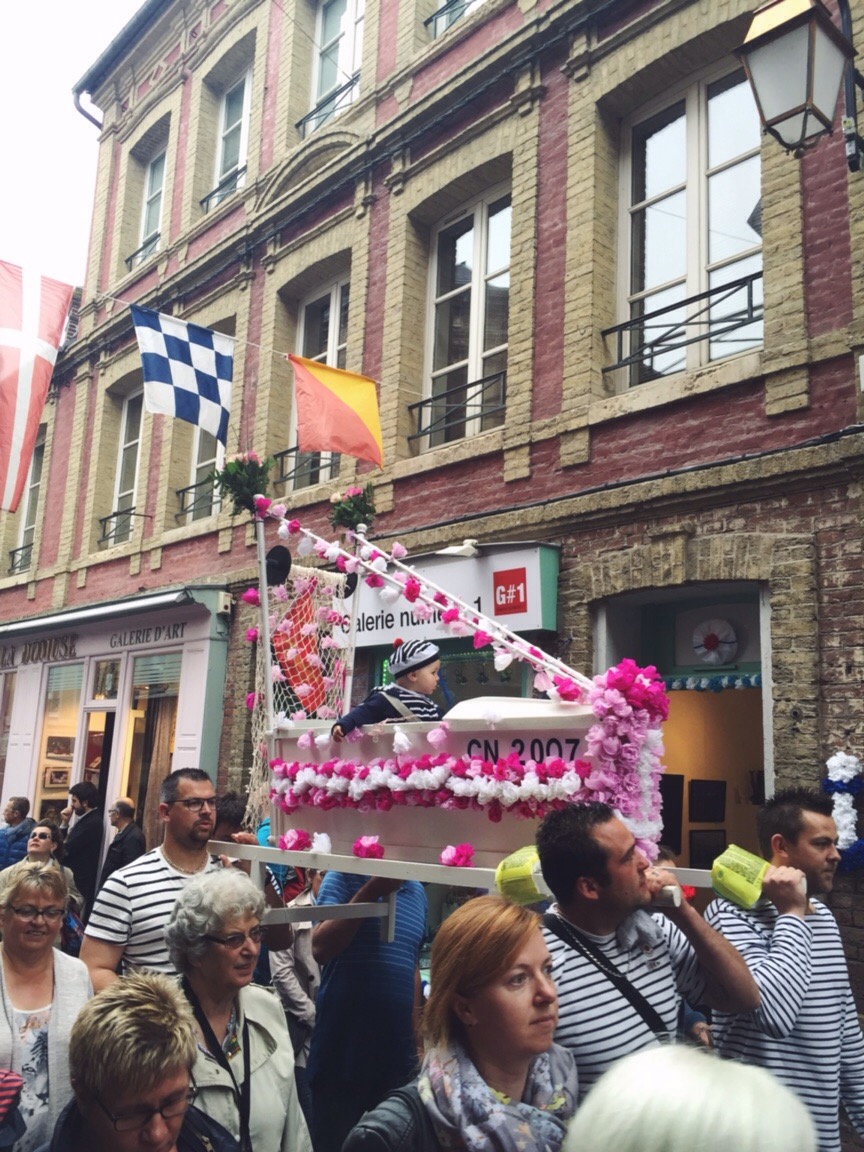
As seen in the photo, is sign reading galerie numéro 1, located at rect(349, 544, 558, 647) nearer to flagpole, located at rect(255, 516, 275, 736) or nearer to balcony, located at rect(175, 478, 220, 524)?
flagpole, located at rect(255, 516, 275, 736)

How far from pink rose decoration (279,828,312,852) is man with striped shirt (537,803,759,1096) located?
174cm

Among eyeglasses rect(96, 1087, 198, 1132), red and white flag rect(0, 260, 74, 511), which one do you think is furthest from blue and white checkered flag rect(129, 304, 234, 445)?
eyeglasses rect(96, 1087, 198, 1132)

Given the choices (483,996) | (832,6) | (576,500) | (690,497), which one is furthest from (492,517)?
(483,996)

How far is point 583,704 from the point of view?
→ 11.3 feet

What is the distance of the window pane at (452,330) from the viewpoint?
32.3 ft

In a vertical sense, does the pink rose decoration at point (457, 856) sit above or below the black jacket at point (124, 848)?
above

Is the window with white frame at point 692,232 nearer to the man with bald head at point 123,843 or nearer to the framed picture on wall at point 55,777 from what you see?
the man with bald head at point 123,843

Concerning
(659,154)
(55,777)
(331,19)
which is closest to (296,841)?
(659,154)

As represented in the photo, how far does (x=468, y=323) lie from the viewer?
9.82 meters

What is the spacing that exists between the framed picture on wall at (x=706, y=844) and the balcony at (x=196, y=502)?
25.0 ft

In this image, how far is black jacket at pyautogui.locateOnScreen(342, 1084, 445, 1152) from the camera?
1.87 metres

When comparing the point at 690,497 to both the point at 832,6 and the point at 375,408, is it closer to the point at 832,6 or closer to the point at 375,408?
the point at 375,408

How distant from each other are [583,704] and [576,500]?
4497mm

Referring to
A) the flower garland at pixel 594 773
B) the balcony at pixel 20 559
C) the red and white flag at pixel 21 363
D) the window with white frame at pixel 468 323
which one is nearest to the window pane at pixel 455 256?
the window with white frame at pixel 468 323
